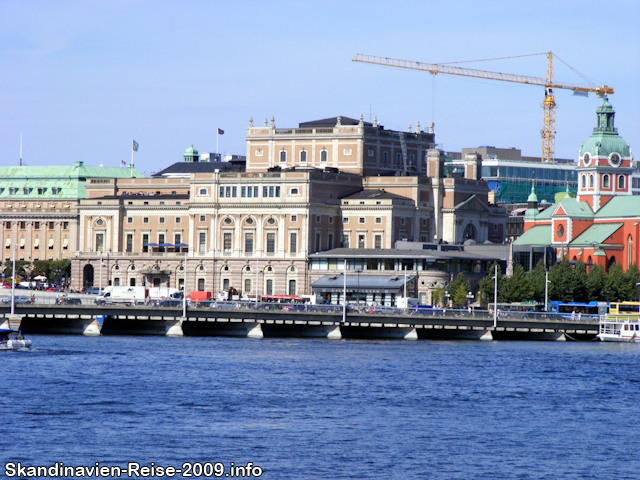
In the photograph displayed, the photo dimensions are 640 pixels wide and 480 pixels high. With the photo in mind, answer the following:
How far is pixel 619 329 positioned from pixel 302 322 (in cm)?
3455

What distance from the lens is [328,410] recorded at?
88188mm

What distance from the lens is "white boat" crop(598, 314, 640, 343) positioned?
151 m

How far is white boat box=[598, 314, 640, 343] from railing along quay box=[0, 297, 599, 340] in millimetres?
1196

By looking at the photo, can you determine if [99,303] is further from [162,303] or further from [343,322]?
[343,322]

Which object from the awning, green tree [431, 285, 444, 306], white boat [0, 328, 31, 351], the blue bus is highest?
the awning

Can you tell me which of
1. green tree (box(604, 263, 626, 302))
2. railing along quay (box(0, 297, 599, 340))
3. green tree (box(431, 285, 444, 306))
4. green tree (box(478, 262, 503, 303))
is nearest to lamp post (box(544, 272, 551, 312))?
green tree (box(478, 262, 503, 303))

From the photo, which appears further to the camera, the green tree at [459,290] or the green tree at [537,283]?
the green tree at [459,290]

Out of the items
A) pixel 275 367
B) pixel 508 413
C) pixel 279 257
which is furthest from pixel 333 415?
pixel 279 257

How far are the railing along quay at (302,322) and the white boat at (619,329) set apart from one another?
1.20 m

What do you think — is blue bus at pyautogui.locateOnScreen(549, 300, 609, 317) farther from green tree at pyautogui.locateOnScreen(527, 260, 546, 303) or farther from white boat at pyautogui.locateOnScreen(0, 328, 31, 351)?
white boat at pyautogui.locateOnScreen(0, 328, 31, 351)

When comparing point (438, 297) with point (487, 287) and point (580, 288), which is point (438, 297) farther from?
point (580, 288)

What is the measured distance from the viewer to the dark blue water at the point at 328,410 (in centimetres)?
7138

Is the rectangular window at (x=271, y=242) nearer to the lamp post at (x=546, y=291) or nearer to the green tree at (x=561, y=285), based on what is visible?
the lamp post at (x=546, y=291)

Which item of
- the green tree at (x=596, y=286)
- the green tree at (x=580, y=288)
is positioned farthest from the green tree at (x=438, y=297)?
the green tree at (x=596, y=286)
